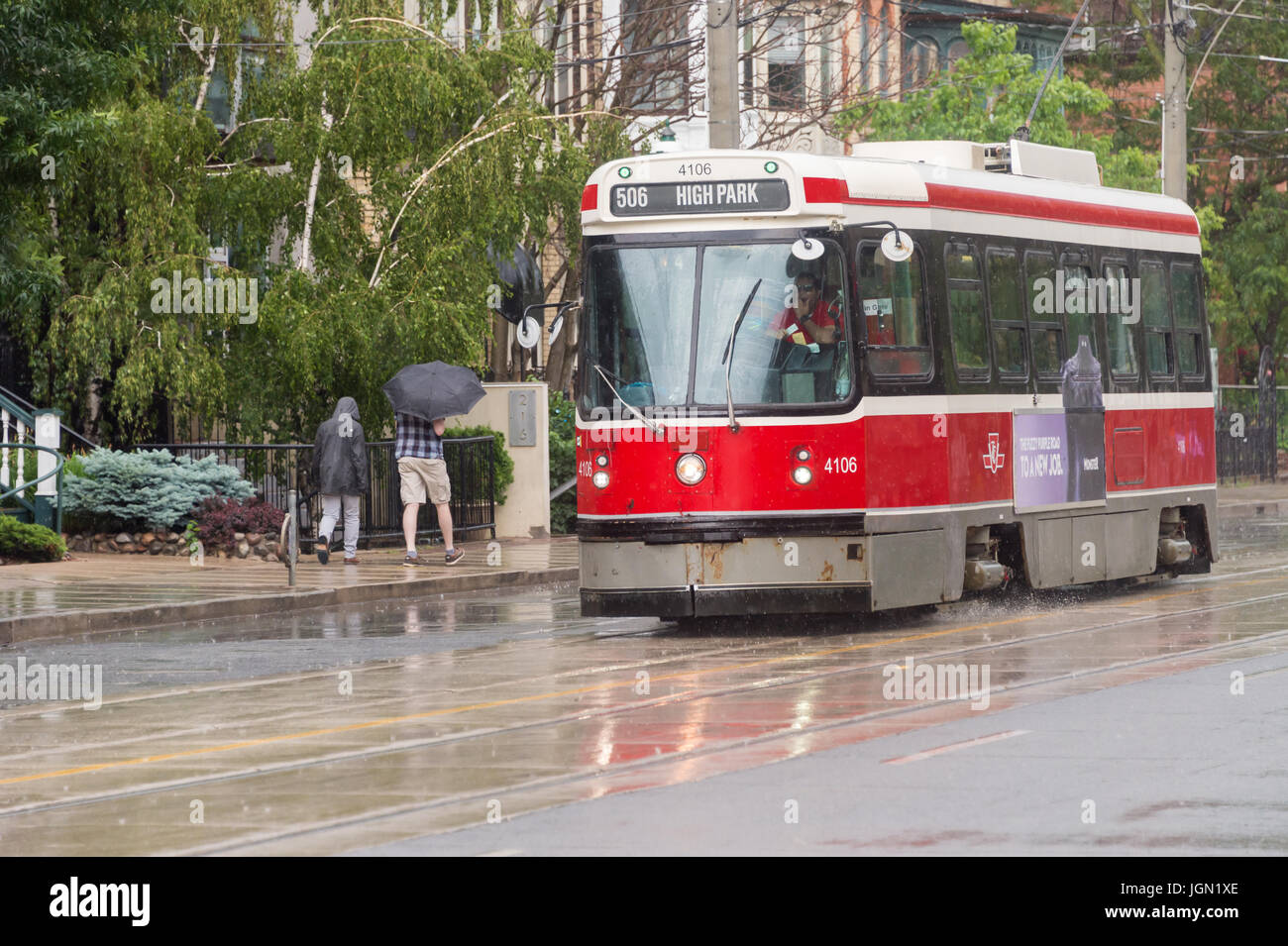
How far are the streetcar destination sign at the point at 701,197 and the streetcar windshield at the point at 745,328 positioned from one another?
30 centimetres

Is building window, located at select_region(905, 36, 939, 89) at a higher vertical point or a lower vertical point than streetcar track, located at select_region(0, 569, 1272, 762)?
higher

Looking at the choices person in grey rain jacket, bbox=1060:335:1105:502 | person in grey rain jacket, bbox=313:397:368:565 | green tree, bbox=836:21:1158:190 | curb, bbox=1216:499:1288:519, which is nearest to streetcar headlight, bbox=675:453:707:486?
person in grey rain jacket, bbox=1060:335:1105:502

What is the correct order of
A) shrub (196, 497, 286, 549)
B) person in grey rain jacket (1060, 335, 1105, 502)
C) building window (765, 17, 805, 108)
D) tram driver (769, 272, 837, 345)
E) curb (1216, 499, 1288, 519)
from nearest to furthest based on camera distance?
tram driver (769, 272, 837, 345)
person in grey rain jacket (1060, 335, 1105, 502)
shrub (196, 497, 286, 549)
curb (1216, 499, 1288, 519)
building window (765, 17, 805, 108)

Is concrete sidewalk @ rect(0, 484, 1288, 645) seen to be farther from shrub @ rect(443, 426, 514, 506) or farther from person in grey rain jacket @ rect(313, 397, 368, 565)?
shrub @ rect(443, 426, 514, 506)

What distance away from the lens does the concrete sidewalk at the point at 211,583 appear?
1798 centimetres

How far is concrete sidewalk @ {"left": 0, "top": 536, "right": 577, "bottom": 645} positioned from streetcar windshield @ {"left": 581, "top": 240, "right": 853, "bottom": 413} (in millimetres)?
5023

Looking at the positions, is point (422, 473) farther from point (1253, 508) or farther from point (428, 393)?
point (1253, 508)

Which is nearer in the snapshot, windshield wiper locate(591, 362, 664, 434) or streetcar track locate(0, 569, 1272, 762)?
streetcar track locate(0, 569, 1272, 762)

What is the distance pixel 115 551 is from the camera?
2441cm

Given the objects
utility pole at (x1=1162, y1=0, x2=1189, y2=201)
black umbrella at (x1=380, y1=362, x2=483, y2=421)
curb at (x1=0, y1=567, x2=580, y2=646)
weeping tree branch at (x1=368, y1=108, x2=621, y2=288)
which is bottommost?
curb at (x1=0, y1=567, x2=580, y2=646)

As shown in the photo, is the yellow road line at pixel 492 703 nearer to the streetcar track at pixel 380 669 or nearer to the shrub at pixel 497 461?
the streetcar track at pixel 380 669

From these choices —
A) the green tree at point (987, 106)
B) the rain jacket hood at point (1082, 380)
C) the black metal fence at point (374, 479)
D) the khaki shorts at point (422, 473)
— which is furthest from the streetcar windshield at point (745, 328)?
the green tree at point (987, 106)

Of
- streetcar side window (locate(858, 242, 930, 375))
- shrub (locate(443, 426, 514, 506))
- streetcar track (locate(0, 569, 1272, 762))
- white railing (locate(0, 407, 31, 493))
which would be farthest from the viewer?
shrub (locate(443, 426, 514, 506))

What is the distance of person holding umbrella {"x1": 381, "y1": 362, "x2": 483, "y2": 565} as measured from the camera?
2336 centimetres
